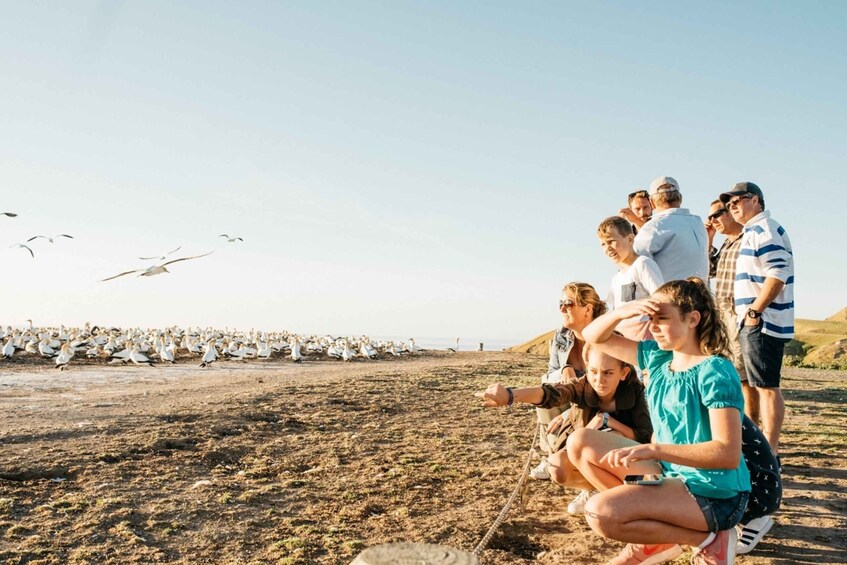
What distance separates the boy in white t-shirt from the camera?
4.94 metres

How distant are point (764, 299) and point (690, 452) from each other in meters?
3.06

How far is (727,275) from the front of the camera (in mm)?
6215

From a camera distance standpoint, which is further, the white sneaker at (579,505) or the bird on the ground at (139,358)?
the bird on the ground at (139,358)

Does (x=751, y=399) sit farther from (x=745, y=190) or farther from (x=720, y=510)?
(x=720, y=510)

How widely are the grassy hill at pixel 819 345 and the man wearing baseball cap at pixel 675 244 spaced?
51.9 feet

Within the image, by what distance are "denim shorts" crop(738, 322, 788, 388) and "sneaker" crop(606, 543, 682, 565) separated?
7.79 ft

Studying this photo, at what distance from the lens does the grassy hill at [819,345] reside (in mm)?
20250

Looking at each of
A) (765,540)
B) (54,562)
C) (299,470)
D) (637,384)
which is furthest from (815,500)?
(54,562)

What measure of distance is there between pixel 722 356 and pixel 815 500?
270cm

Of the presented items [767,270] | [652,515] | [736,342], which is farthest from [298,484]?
[767,270]

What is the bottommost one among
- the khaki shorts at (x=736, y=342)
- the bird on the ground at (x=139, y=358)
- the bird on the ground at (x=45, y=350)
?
the bird on the ground at (x=139, y=358)

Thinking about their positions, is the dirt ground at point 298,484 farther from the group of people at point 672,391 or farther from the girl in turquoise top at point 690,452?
the girl in turquoise top at point 690,452

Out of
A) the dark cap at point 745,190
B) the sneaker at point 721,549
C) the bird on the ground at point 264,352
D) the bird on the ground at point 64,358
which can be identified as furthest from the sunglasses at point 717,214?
the bird on the ground at point 264,352

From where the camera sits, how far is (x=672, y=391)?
128 inches
